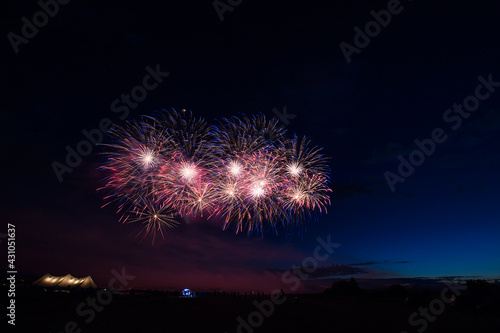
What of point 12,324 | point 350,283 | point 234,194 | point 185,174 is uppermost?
point 185,174

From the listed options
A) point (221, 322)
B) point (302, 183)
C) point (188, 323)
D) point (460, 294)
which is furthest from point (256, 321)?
point (460, 294)

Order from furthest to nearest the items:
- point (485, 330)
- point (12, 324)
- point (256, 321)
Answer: point (256, 321) → point (485, 330) → point (12, 324)

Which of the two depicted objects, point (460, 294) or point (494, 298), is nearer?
point (494, 298)

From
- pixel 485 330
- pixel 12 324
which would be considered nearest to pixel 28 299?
pixel 12 324

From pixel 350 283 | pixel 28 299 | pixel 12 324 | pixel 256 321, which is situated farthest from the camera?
pixel 350 283

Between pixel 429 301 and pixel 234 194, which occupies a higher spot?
pixel 234 194

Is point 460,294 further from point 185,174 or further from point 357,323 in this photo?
point 185,174

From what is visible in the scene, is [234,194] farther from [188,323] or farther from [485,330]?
[485,330]
